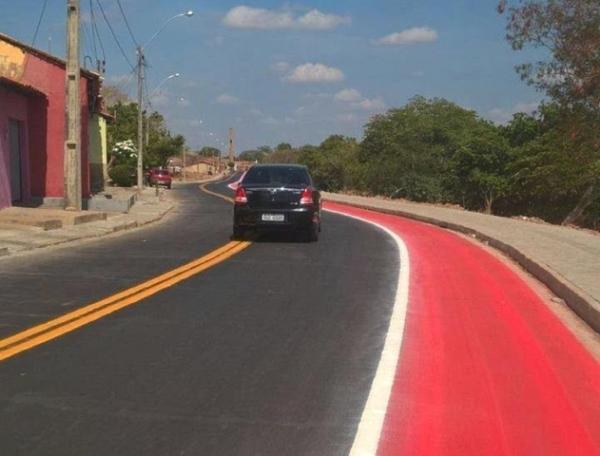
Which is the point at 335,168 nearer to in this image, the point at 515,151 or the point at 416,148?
the point at 416,148

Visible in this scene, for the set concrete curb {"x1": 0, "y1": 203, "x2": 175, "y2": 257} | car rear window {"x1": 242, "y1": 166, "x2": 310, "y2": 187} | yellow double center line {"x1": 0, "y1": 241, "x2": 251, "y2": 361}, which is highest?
car rear window {"x1": 242, "y1": 166, "x2": 310, "y2": 187}

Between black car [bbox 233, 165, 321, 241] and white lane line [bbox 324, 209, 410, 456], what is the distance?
6.39 metres

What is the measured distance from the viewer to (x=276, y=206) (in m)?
16.2

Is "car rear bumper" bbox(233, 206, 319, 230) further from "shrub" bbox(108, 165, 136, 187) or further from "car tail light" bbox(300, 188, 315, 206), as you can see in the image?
"shrub" bbox(108, 165, 136, 187)

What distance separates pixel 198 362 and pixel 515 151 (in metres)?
42.7

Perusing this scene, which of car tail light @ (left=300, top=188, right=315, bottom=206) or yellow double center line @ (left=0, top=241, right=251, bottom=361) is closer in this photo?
yellow double center line @ (left=0, top=241, right=251, bottom=361)

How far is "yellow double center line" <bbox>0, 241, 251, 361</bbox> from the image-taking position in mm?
6924

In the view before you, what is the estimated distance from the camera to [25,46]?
24.8 metres

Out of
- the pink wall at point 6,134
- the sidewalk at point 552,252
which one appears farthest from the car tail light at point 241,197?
the pink wall at point 6,134

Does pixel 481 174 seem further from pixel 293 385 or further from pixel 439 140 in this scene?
pixel 293 385

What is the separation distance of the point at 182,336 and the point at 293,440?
286cm

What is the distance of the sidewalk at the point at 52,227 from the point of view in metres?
15.5

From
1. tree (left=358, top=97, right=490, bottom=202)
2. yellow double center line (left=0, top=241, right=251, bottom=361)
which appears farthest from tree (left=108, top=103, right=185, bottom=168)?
yellow double center line (left=0, top=241, right=251, bottom=361)

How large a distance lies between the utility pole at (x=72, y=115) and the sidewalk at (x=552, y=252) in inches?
415
